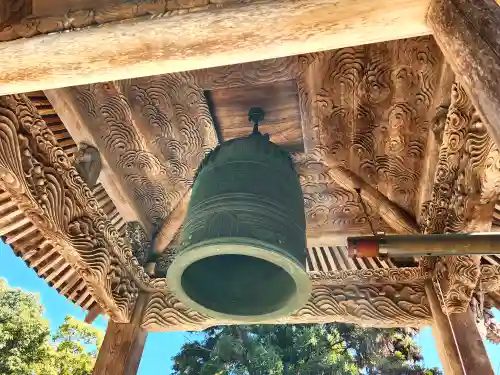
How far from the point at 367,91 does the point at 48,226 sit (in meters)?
2.01

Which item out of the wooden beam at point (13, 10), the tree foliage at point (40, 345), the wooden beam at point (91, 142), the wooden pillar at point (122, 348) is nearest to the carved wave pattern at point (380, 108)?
the wooden beam at point (91, 142)

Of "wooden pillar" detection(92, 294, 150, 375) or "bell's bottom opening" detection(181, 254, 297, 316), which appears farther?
"wooden pillar" detection(92, 294, 150, 375)

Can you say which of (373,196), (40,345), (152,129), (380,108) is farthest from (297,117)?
(40,345)

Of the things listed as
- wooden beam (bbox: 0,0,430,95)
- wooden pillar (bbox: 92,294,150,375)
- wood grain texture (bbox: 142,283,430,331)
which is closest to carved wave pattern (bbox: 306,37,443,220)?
wood grain texture (bbox: 142,283,430,331)

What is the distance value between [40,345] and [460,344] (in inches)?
Result: 564

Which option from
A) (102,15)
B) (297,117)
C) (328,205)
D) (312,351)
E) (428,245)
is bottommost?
(428,245)

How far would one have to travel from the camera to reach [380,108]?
2756 millimetres

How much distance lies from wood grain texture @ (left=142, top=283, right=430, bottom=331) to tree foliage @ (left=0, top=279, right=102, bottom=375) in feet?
40.0

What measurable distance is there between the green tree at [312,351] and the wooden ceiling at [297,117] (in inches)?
386

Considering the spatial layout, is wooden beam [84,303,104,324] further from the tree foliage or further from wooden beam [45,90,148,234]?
the tree foliage

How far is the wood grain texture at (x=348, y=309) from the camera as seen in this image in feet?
9.73

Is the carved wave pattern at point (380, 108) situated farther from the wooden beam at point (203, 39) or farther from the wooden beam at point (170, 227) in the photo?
the wooden beam at point (170, 227)

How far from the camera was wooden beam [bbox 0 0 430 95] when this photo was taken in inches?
61.1

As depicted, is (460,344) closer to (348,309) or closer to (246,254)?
(348,309)
